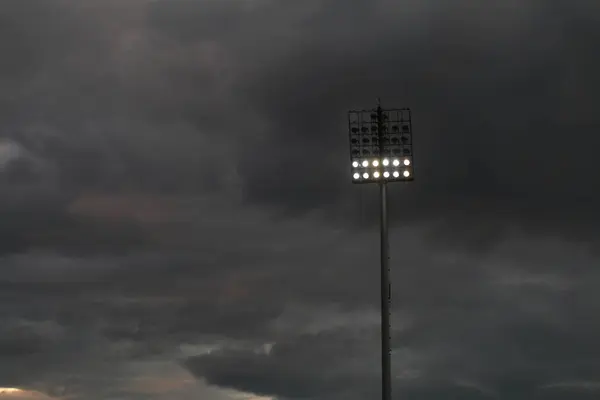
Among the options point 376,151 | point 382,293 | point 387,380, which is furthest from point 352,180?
point 387,380

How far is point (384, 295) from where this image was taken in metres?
57.1

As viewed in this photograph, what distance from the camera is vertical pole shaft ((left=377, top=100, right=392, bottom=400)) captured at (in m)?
55.6

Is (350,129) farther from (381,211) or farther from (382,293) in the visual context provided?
(382,293)

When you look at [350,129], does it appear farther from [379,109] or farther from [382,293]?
[382,293]

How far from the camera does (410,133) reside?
60.8 m

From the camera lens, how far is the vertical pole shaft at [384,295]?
182 ft

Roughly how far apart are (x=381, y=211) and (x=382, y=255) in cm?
248

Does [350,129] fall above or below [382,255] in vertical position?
above

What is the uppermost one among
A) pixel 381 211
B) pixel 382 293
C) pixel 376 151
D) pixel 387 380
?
pixel 376 151

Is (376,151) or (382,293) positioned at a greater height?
(376,151)

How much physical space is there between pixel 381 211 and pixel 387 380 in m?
9.22

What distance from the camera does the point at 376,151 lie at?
199 ft

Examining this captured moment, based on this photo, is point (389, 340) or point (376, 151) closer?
point (389, 340)

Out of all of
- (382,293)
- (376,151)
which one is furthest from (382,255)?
(376,151)
